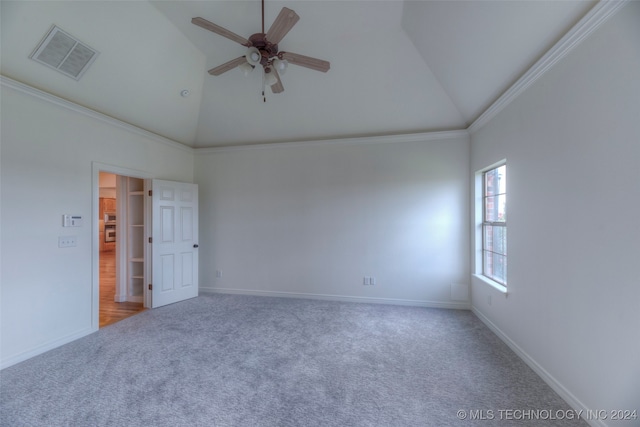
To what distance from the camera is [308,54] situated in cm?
324

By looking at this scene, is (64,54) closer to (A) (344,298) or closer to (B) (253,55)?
(B) (253,55)

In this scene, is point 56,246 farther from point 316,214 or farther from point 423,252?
point 423,252

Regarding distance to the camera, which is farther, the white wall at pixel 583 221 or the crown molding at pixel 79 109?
the crown molding at pixel 79 109

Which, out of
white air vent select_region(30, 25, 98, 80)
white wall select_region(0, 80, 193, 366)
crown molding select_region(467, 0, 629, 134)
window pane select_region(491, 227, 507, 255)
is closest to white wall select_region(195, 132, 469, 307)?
window pane select_region(491, 227, 507, 255)

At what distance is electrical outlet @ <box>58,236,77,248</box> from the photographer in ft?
9.41

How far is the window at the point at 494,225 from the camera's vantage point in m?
3.15

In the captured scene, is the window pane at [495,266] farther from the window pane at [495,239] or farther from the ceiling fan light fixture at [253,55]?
the ceiling fan light fixture at [253,55]

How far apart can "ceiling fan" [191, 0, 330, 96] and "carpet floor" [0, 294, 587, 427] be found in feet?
8.89

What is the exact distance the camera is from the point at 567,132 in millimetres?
1966

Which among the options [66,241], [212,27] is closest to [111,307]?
[66,241]

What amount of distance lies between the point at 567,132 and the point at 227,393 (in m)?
3.34

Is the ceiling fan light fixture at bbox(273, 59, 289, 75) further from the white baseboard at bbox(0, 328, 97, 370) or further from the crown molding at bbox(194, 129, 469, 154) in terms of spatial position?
the white baseboard at bbox(0, 328, 97, 370)

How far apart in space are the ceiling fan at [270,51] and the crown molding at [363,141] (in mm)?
2027

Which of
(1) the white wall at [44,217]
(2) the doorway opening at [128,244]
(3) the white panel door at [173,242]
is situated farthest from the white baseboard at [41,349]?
(2) the doorway opening at [128,244]
